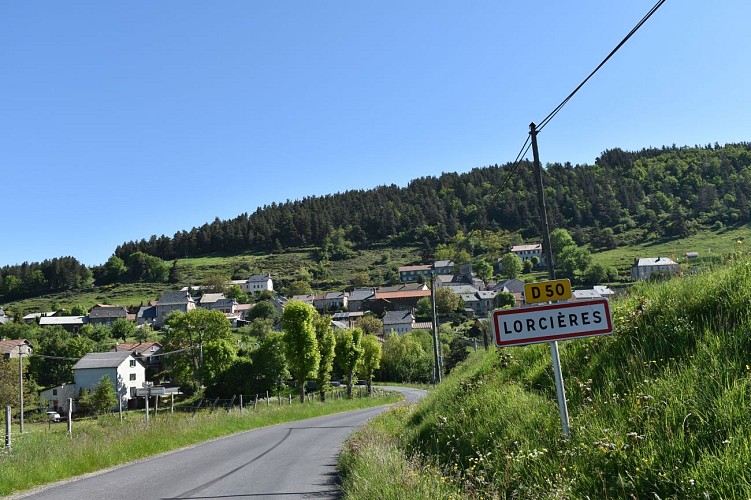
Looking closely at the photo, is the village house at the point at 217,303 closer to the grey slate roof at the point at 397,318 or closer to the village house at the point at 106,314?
the village house at the point at 106,314

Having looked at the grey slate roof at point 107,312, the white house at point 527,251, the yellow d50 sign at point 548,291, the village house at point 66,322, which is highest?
the white house at point 527,251

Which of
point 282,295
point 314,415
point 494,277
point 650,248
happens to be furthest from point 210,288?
point 314,415

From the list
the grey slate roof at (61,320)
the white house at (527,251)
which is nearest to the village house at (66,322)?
the grey slate roof at (61,320)

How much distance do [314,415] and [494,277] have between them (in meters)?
155

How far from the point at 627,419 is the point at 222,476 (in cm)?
869

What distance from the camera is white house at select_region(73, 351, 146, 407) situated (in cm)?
7612

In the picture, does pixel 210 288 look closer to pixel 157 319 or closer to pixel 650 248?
pixel 157 319

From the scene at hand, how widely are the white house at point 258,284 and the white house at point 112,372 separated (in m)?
92.7

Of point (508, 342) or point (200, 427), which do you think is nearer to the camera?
point (508, 342)

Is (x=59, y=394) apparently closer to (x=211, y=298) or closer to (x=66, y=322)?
(x=66, y=322)

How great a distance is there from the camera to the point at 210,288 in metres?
175

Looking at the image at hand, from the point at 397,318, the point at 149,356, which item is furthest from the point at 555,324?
the point at 397,318

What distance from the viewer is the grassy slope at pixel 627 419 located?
15.1 feet

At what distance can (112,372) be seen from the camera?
250 feet
